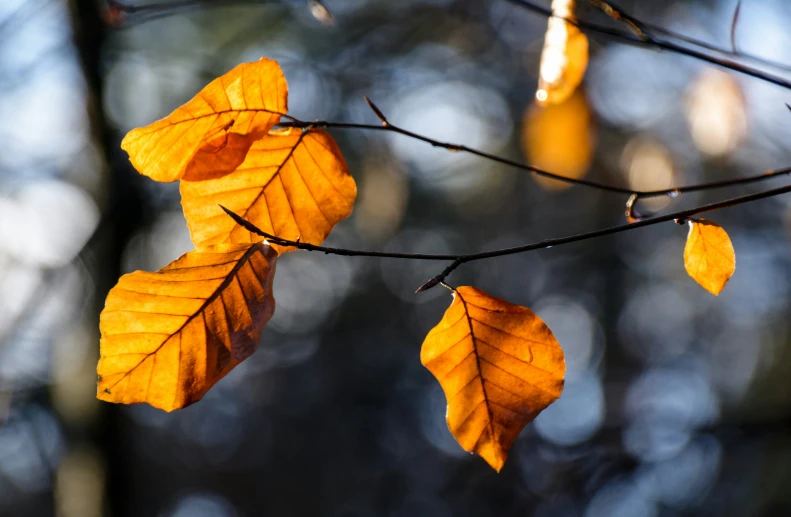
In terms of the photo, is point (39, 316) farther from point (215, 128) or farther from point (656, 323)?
point (656, 323)

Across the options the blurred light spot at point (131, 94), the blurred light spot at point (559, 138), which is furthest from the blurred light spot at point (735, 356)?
the blurred light spot at point (131, 94)

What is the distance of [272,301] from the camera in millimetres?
468

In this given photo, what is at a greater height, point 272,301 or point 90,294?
point 272,301

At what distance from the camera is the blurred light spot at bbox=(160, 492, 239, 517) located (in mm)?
6250

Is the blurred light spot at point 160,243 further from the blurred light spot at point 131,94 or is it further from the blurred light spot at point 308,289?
the blurred light spot at point 308,289

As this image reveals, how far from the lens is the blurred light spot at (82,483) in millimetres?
2902

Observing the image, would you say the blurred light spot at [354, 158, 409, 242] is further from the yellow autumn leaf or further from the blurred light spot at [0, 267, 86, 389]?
the yellow autumn leaf

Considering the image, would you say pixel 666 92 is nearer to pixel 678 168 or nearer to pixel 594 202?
pixel 678 168

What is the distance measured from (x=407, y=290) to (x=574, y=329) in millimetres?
1761

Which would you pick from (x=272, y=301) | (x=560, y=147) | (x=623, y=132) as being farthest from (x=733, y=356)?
(x=272, y=301)

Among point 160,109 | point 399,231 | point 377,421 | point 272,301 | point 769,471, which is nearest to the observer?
point 272,301

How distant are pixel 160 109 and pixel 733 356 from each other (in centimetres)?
475

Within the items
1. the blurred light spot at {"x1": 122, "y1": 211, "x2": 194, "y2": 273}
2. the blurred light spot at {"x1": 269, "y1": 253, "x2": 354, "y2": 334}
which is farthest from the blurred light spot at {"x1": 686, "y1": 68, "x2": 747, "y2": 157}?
the blurred light spot at {"x1": 269, "y1": 253, "x2": 354, "y2": 334}

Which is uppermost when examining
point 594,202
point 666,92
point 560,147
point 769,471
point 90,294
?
point 560,147
